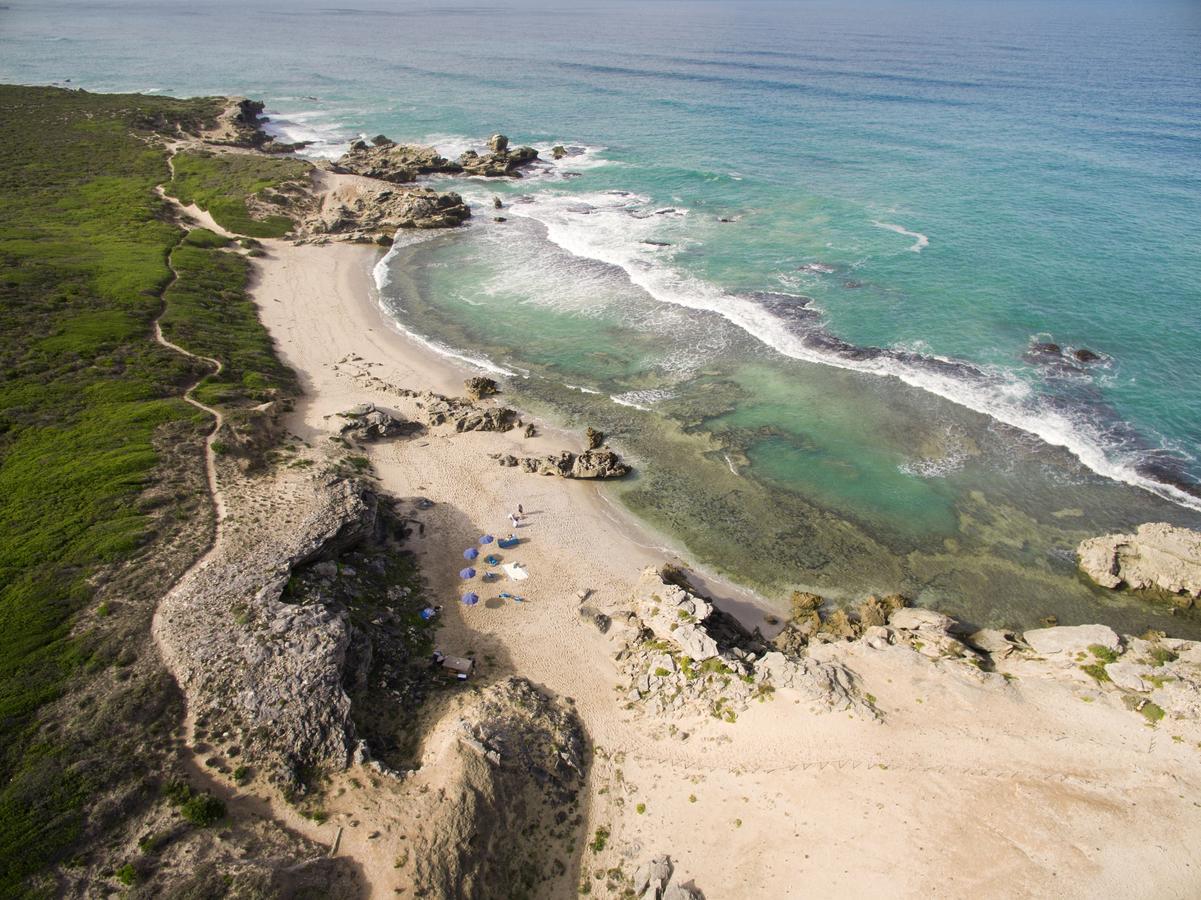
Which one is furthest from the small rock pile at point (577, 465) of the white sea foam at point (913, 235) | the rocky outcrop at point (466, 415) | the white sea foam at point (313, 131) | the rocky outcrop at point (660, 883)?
the white sea foam at point (313, 131)

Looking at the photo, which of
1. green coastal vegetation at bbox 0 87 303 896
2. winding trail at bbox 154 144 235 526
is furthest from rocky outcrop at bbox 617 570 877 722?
Answer: winding trail at bbox 154 144 235 526

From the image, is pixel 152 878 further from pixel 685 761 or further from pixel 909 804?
pixel 909 804

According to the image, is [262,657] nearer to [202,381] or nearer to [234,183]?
[202,381]

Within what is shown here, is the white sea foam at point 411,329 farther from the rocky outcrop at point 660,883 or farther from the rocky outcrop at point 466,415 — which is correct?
the rocky outcrop at point 660,883

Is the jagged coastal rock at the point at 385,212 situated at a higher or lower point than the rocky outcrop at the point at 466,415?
higher

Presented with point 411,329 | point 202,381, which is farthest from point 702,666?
point 411,329

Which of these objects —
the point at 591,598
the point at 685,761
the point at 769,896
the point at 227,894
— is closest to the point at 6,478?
the point at 227,894
